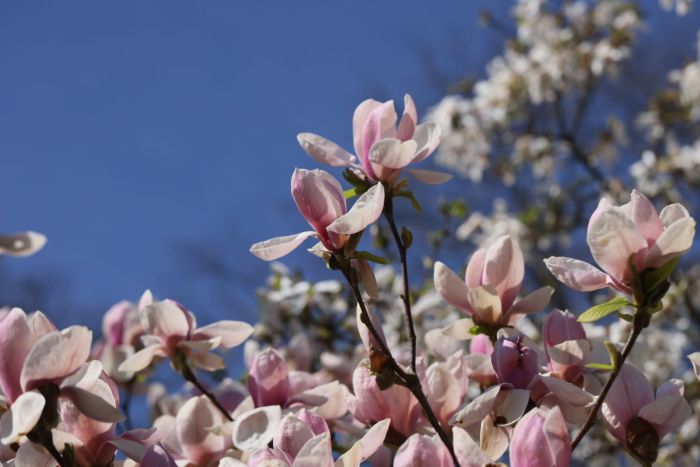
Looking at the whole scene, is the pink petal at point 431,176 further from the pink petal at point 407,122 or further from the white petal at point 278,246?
the white petal at point 278,246

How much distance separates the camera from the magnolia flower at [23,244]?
1338 mm

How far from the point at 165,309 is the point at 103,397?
0.31 metres

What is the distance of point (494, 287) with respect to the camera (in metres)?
0.96

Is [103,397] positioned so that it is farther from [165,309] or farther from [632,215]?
[632,215]

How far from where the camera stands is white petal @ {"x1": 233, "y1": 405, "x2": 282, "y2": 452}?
2.83 ft

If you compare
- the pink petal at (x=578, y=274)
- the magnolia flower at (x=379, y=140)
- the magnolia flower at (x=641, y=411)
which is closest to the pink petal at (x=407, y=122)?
the magnolia flower at (x=379, y=140)

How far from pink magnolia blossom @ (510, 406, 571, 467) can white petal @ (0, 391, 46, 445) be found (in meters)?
0.39

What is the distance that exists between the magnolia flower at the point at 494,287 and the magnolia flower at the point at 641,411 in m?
0.17

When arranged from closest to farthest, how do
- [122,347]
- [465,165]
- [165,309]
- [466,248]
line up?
[165,309] → [122,347] → [465,165] → [466,248]

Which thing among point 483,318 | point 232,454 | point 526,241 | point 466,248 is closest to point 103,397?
point 232,454

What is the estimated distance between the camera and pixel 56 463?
794mm

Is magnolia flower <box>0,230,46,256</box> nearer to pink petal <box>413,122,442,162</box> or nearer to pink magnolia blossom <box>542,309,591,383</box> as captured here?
pink petal <box>413,122,442,162</box>

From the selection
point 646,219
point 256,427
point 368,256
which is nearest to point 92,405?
point 256,427

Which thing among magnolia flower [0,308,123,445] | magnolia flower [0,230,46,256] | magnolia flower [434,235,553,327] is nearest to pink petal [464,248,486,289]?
magnolia flower [434,235,553,327]
